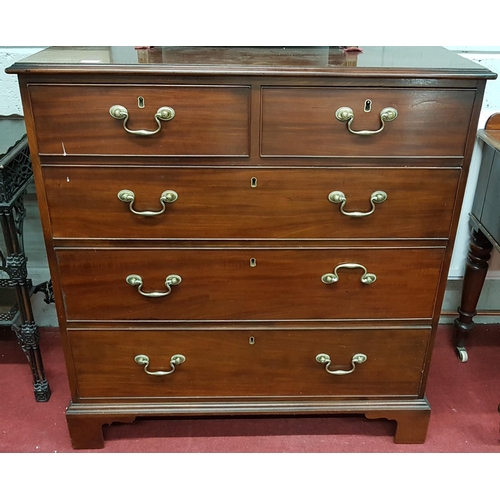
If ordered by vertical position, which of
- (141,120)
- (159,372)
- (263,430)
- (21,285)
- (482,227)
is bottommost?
(263,430)

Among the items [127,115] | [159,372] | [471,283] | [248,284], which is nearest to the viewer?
[127,115]

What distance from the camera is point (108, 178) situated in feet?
4.37

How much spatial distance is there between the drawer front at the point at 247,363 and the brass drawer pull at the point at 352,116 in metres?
0.57

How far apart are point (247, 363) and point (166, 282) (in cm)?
35

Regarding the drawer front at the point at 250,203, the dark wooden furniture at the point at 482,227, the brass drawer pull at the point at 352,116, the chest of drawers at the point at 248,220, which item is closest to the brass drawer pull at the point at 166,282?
the chest of drawers at the point at 248,220

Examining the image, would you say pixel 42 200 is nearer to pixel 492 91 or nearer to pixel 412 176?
pixel 412 176

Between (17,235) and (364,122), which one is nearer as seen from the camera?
(364,122)

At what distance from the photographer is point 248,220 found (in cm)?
138

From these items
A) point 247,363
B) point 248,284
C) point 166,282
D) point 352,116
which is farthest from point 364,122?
point 247,363

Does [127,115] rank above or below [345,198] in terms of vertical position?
above

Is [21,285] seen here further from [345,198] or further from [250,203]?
[345,198]

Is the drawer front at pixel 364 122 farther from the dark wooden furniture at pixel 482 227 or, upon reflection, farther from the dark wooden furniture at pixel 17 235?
the dark wooden furniture at pixel 17 235

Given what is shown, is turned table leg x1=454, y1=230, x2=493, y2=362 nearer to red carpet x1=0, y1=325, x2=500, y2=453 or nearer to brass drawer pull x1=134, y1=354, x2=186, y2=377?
red carpet x1=0, y1=325, x2=500, y2=453

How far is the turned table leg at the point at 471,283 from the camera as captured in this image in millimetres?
1916
